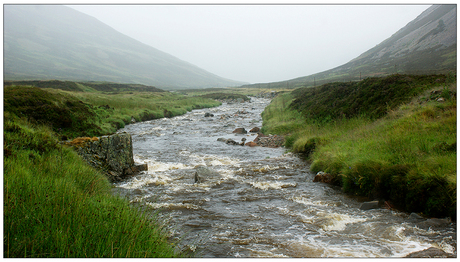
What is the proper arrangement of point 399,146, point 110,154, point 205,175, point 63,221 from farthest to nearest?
point 205,175, point 110,154, point 399,146, point 63,221

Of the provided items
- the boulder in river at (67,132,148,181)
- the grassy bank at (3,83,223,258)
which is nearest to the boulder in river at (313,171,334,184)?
the grassy bank at (3,83,223,258)

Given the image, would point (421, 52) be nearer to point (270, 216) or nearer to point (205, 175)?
point (205, 175)

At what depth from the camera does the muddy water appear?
4660 millimetres

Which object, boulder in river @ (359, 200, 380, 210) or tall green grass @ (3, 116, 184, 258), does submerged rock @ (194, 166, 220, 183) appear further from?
boulder in river @ (359, 200, 380, 210)

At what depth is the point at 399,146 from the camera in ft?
26.4

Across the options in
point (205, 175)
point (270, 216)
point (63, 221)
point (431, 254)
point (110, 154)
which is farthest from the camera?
point (205, 175)

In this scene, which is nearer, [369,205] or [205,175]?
[369,205]

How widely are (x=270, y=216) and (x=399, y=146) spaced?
513cm

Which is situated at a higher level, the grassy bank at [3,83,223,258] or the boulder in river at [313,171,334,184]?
the grassy bank at [3,83,223,258]

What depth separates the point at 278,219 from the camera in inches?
235

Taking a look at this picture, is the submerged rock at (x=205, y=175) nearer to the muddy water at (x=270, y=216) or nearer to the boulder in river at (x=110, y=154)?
the muddy water at (x=270, y=216)

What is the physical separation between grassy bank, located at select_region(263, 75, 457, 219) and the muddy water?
62 cm

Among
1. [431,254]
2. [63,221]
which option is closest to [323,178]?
[431,254]

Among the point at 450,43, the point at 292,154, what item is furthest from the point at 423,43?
the point at 292,154
